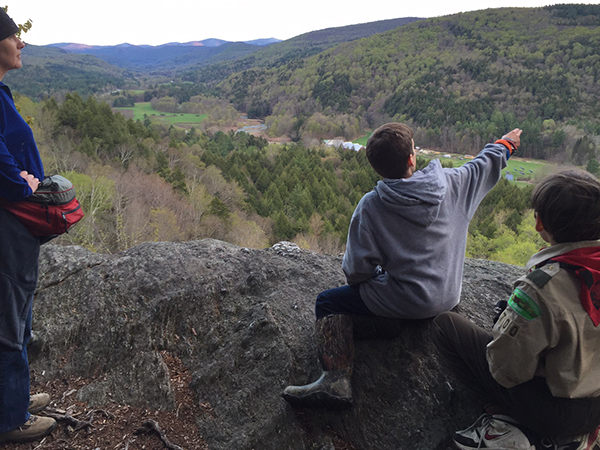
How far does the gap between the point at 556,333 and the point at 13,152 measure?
3132mm

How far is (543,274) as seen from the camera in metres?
1.75

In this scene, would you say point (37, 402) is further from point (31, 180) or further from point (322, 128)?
point (322, 128)

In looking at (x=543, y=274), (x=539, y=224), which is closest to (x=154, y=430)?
(x=543, y=274)

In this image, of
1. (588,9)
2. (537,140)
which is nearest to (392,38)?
(588,9)

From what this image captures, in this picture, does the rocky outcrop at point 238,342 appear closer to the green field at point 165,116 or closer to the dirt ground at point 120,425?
the dirt ground at point 120,425

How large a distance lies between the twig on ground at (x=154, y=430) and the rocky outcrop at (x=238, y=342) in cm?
21

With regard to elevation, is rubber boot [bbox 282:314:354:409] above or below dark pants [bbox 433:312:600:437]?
below

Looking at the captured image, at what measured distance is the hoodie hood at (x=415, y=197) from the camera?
232cm

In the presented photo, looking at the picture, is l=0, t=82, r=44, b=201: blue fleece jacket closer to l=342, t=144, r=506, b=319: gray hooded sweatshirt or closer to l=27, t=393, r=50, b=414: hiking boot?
l=27, t=393, r=50, b=414: hiking boot

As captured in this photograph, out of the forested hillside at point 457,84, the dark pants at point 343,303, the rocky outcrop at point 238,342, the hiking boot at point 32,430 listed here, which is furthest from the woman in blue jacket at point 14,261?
the forested hillside at point 457,84

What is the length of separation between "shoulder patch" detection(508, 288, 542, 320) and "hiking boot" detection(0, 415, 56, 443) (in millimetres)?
3010

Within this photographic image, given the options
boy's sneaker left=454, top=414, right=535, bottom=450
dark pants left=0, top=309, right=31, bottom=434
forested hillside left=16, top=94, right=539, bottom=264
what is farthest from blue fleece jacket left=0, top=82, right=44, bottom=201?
forested hillside left=16, top=94, right=539, bottom=264

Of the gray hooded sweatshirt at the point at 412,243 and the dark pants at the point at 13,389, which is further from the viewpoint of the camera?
the dark pants at the point at 13,389

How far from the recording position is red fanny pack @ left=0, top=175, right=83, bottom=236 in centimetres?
241
